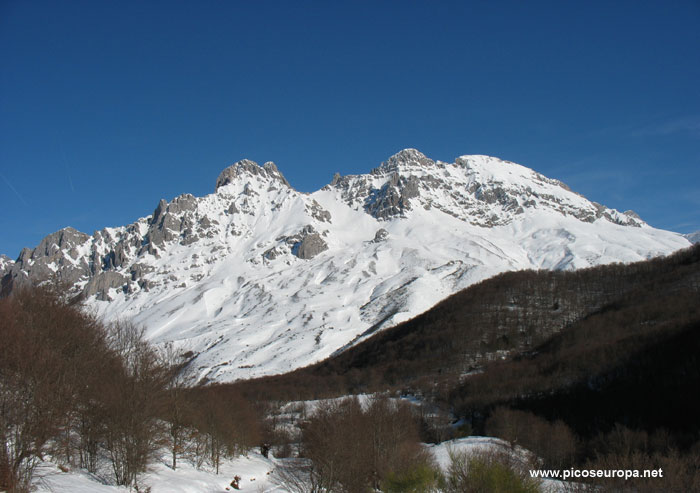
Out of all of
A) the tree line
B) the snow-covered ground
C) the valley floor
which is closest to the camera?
the tree line

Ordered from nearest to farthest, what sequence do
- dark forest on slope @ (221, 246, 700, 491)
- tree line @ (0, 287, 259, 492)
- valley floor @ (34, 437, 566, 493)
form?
tree line @ (0, 287, 259, 492) < valley floor @ (34, 437, 566, 493) < dark forest on slope @ (221, 246, 700, 491)

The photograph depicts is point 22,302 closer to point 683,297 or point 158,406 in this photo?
point 158,406

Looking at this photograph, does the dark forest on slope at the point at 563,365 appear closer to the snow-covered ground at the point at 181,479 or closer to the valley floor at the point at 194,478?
the valley floor at the point at 194,478

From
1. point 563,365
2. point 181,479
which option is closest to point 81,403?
point 181,479

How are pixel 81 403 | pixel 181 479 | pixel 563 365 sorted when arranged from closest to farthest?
1. pixel 81 403
2. pixel 181 479
3. pixel 563 365

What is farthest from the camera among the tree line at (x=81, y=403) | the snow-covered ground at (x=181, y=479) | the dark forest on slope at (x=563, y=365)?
the dark forest on slope at (x=563, y=365)

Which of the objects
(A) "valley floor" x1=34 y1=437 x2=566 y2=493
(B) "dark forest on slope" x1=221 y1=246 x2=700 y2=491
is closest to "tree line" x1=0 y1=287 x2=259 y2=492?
(A) "valley floor" x1=34 y1=437 x2=566 y2=493

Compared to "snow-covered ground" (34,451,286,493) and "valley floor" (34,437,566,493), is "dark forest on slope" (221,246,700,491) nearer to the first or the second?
"valley floor" (34,437,566,493)

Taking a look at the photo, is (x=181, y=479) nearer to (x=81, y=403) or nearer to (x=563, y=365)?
(x=81, y=403)

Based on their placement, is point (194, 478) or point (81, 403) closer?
point (81, 403)

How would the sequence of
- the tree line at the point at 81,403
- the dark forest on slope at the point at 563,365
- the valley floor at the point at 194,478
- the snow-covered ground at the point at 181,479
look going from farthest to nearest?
the dark forest on slope at the point at 563,365
the valley floor at the point at 194,478
the snow-covered ground at the point at 181,479
the tree line at the point at 81,403

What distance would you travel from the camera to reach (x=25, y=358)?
77.3 ft

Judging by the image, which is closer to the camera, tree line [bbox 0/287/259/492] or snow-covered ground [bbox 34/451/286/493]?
tree line [bbox 0/287/259/492]

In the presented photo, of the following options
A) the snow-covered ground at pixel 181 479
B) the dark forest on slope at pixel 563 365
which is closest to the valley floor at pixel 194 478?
the snow-covered ground at pixel 181 479
